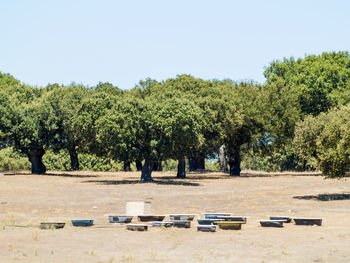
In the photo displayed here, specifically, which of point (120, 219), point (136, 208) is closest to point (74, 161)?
point (136, 208)

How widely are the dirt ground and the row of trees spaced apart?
256 inches

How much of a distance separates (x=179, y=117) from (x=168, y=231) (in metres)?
32.5

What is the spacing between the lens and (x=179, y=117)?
58625 millimetres

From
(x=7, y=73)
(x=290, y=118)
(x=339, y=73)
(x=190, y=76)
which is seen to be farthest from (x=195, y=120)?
(x=7, y=73)

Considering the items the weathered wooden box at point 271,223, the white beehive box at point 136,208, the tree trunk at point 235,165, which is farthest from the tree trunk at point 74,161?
the weathered wooden box at point 271,223

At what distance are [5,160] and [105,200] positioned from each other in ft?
160

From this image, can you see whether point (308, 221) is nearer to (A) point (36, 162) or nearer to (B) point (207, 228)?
(B) point (207, 228)

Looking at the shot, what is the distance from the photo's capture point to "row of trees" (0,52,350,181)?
5900 centimetres

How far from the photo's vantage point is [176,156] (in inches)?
2434

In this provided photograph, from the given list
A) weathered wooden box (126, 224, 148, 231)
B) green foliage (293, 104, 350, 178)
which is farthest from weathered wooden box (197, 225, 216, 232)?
green foliage (293, 104, 350, 178)

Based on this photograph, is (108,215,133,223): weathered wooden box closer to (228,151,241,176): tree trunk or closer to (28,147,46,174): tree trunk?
(28,147,46,174): tree trunk

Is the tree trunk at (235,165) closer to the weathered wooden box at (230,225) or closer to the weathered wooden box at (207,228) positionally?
the weathered wooden box at (230,225)

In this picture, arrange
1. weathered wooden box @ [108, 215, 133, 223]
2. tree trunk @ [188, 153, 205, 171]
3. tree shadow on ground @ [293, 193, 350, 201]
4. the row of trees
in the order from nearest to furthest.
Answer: weathered wooden box @ [108, 215, 133, 223] → tree shadow on ground @ [293, 193, 350, 201] → the row of trees → tree trunk @ [188, 153, 205, 171]

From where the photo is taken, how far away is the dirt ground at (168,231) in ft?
66.1
